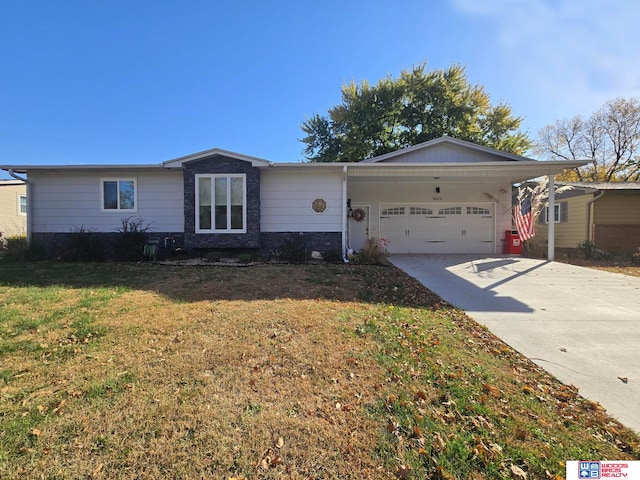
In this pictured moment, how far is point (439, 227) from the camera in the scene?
13.3 metres

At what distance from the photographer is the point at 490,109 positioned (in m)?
22.5

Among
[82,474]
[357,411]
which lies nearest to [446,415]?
[357,411]

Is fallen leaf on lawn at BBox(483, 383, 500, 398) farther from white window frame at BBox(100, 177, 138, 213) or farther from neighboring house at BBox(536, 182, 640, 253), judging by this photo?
neighboring house at BBox(536, 182, 640, 253)

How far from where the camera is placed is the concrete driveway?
2.97 metres

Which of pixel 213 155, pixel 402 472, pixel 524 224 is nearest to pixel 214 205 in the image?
pixel 213 155

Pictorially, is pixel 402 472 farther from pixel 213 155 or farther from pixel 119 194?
pixel 119 194

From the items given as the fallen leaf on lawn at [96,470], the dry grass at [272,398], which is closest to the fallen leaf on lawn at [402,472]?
the dry grass at [272,398]

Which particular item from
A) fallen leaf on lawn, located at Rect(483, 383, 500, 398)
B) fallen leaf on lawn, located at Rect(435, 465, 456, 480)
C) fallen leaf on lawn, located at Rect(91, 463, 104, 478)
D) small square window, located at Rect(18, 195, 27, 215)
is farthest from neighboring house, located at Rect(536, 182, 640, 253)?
small square window, located at Rect(18, 195, 27, 215)

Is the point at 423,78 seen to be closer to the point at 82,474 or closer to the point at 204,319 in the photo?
the point at 204,319

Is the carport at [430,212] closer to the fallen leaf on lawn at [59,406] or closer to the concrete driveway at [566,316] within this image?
the concrete driveway at [566,316]

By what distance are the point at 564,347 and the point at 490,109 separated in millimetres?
23639

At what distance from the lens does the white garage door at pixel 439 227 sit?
13.2 m

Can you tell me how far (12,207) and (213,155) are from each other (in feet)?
55.5

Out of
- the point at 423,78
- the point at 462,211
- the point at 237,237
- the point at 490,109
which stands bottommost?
the point at 237,237
